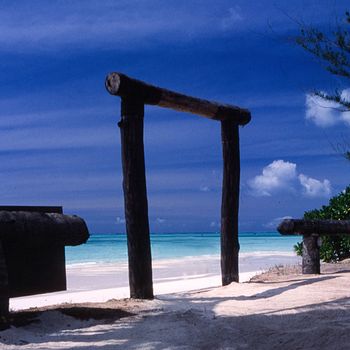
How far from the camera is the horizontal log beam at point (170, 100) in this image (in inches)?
327

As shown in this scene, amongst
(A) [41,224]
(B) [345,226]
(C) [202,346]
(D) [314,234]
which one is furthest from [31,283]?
(B) [345,226]

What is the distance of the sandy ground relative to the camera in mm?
5613

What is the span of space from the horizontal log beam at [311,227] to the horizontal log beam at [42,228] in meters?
4.88

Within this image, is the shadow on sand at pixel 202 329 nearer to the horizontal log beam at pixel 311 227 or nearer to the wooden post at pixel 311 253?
the horizontal log beam at pixel 311 227

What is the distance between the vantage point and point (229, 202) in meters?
10.5

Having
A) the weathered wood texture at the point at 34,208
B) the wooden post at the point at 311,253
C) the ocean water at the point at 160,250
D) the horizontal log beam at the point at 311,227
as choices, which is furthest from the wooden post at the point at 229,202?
the ocean water at the point at 160,250

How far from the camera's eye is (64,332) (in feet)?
20.6

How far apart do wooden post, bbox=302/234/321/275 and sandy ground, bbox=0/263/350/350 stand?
2484 mm

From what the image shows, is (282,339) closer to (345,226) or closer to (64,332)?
(64,332)

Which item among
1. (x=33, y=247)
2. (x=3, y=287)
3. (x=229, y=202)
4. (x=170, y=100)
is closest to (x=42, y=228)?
(x=33, y=247)

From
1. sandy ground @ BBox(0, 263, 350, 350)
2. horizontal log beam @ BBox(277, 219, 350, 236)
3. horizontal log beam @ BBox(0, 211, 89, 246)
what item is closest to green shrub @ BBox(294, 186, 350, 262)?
horizontal log beam @ BBox(277, 219, 350, 236)

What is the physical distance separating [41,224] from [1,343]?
1.46 m

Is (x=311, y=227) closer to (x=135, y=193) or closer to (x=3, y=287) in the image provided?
(x=135, y=193)

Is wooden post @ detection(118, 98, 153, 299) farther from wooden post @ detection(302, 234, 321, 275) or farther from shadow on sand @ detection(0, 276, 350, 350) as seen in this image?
wooden post @ detection(302, 234, 321, 275)
